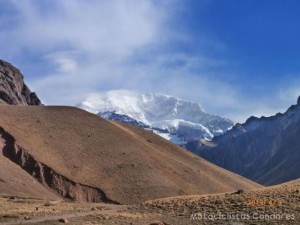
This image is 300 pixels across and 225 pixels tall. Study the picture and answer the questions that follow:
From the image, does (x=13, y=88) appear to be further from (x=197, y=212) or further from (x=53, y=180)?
(x=197, y=212)

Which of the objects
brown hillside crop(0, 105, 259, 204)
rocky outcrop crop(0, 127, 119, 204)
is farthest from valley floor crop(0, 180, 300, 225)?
brown hillside crop(0, 105, 259, 204)

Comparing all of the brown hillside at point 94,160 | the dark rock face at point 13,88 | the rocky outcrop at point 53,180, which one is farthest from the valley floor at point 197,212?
the dark rock face at point 13,88

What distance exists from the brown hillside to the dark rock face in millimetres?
66044

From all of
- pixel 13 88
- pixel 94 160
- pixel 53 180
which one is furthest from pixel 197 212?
pixel 13 88

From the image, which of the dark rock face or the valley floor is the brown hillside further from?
the dark rock face

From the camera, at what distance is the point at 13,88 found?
175875 millimetres

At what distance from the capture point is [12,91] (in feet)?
568

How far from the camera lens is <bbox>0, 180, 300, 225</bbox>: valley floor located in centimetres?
3722

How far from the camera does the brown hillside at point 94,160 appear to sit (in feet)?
262

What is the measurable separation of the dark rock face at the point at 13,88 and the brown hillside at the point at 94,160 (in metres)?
66.0

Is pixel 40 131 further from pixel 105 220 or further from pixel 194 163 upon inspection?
pixel 105 220

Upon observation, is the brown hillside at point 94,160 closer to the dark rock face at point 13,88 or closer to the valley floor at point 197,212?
the valley floor at point 197,212

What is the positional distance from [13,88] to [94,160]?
9648 centimetres

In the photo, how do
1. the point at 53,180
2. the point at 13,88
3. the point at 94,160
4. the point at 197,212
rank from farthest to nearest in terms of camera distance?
1. the point at 13,88
2. the point at 94,160
3. the point at 53,180
4. the point at 197,212
